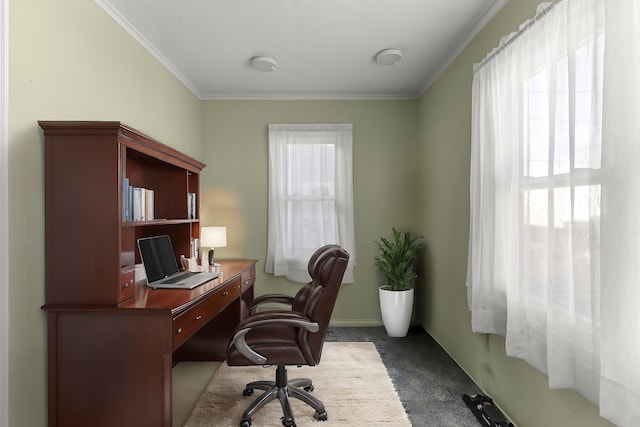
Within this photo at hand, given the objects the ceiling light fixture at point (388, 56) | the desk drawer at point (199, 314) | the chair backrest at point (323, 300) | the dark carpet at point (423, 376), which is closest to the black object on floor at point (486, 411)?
the dark carpet at point (423, 376)

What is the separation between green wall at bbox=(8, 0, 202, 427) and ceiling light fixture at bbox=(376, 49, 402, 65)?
2.14 m

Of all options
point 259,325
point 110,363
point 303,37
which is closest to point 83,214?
point 110,363

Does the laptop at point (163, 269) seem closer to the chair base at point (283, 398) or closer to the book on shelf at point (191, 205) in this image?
the book on shelf at point (191, 205)

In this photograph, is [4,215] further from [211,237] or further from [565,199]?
[565,199]

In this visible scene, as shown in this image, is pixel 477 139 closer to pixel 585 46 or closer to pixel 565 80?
pixel 565 80

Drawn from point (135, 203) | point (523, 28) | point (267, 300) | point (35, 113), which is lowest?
point (267, 300)

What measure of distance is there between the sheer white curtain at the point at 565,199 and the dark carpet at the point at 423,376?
0.61 m

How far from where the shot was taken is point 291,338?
7.79 ft

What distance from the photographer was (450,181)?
132 inches

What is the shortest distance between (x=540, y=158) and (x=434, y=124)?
1980mm

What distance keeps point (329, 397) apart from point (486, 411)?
1044 millimetres

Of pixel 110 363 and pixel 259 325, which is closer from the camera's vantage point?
pixel 110 363

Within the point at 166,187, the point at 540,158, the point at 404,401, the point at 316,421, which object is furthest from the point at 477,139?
the point at 166,187

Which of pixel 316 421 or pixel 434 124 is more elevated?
pixel 434 124
